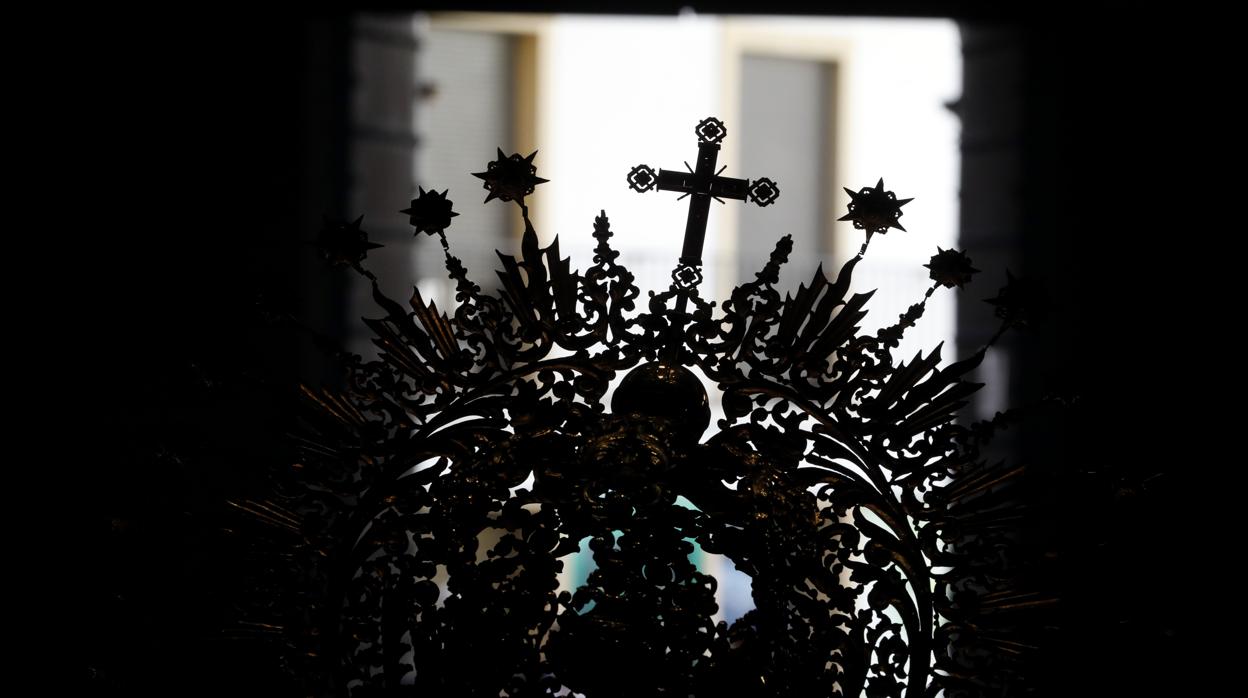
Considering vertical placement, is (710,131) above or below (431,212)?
above

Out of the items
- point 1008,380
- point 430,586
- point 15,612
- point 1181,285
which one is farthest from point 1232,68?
point 15,612

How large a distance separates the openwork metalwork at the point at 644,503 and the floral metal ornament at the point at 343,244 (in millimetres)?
59

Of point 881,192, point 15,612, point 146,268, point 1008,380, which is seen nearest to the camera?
point 881,192

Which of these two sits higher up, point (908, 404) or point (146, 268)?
point (146, 268)

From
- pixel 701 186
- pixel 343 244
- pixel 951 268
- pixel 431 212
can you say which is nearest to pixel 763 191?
pixel 701 186

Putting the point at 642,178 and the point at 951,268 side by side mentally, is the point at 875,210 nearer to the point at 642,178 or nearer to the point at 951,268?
the point at 951,268

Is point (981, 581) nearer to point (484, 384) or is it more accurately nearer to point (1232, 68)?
point (484, 384)

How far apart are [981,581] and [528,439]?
0.59m

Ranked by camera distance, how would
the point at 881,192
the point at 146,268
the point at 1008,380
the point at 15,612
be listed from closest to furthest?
1. the point at 881,192
2. the point at 15,612
3. the point at 146,268
4. the point at 1008,380

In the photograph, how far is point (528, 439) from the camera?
172 centimetres

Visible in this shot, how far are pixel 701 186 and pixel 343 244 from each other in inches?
17.6

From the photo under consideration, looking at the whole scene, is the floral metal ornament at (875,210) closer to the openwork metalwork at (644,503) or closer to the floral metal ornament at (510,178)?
the openwork metalwork at (644,503)

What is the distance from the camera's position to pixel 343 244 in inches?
64.7

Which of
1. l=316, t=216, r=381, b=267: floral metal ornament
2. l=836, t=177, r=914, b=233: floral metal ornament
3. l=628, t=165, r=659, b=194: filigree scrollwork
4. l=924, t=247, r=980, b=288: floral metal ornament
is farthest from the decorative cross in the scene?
l=316, t=216, r=381, b=267: floral metal ornament
